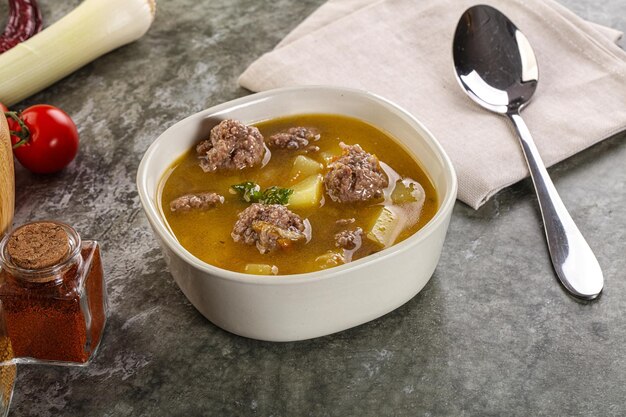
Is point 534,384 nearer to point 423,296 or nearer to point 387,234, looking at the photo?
point 423,296

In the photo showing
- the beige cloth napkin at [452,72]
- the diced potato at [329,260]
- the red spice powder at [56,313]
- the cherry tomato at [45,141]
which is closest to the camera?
the red spice powder at [56,313]

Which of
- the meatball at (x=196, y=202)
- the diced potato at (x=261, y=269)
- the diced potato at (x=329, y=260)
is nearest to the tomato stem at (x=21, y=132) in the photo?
the meatball at (x=196, y=202)

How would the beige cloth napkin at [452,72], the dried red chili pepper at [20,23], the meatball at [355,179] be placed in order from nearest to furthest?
the meatball at [355,179] → the beige cloth napkin at [452,72] → the dried red chili pepper at [20,23]

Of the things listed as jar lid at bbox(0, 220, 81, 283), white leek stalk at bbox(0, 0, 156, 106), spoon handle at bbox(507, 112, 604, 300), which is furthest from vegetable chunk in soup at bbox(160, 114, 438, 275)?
white leek stalk at bbox(0, 0, 156, 106)

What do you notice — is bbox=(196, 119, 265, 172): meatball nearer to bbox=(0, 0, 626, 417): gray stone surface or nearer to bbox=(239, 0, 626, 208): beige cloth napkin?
bbox=(0, 0, 626, 417): gray stone surface

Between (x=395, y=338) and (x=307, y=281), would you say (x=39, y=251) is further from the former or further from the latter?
(x=395, y=338)

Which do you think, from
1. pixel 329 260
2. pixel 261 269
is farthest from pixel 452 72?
pixel 261 269

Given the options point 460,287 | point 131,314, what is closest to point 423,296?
point 460,287

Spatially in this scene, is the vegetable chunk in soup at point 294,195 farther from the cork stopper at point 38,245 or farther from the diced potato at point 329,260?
the cork stopper at point 38,245
